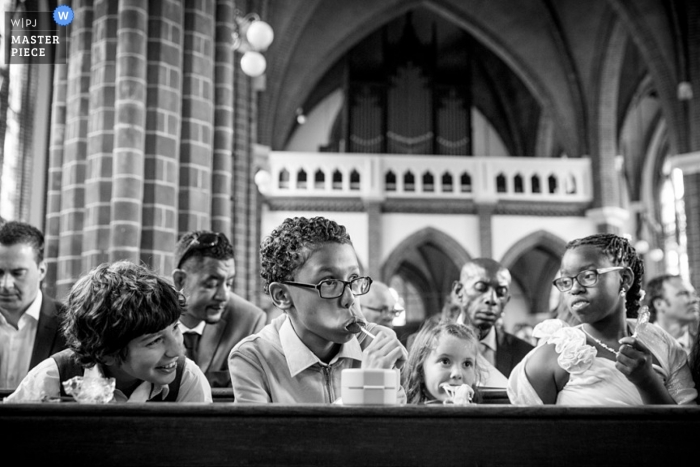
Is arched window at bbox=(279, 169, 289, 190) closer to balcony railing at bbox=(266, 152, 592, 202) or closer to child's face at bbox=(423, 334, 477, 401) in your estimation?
balcony railing at bbox=(266, 152, 592, 202)

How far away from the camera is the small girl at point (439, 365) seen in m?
2.87

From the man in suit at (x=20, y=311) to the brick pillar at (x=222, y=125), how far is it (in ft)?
9.10

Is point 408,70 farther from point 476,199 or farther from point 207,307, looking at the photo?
point 207,307

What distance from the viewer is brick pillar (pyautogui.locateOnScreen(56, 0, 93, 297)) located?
5496mm

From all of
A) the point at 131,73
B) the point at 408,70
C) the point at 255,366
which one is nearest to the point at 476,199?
the point at 408,70

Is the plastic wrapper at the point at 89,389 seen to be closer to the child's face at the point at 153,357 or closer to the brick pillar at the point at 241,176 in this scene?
the child's face at the point at 153,357

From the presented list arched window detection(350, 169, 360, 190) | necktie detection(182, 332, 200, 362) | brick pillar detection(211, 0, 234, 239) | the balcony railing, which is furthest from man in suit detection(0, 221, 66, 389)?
arched window detection(350, 169, 360, 190)

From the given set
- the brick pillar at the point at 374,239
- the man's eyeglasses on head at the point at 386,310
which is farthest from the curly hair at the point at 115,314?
the brick pillar at the point at 374,239

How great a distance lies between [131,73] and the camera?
17.9 ft

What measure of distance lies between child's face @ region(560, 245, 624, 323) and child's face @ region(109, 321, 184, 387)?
121 cm

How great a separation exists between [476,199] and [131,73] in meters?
11.3

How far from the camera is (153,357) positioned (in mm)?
2127

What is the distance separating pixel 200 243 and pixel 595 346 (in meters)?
1.99

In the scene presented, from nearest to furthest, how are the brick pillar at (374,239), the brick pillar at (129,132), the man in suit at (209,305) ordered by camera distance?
the man in suit at (209,305) → the brick pillar at (129,132) → the brick pillar at (374,239)
